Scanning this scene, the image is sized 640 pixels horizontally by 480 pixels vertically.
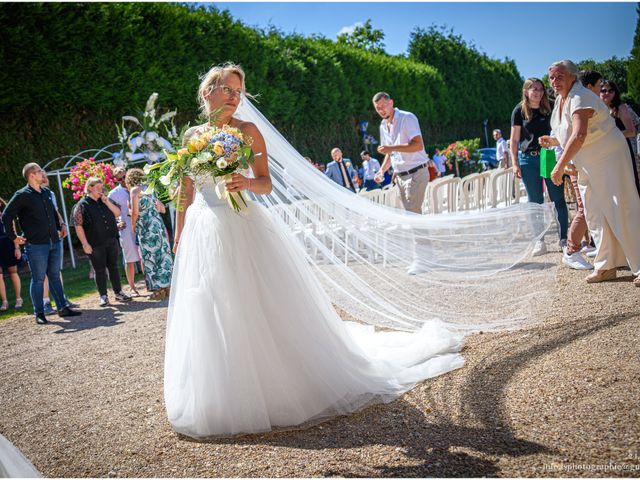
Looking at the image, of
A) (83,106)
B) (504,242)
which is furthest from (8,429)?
(83,106)

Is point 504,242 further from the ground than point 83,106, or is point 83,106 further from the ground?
point 83,106

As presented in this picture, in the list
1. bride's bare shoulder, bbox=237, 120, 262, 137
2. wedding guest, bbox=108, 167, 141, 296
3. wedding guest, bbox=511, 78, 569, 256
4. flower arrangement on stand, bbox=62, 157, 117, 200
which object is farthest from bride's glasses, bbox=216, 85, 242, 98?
flower arrangement on stand, bbox=62, 157, 117, 200

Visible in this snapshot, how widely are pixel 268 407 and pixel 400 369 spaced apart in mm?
1141

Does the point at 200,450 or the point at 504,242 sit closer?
the point at 200,450

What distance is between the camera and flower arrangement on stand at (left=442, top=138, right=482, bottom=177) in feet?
65.5

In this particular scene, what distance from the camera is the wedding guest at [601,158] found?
17.7 ft

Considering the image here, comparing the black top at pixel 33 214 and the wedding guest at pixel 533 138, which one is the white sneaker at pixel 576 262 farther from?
the black top at pixel 33 214

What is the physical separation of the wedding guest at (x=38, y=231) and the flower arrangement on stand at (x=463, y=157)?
47.6 feet

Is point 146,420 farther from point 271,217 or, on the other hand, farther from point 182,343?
point 271,217

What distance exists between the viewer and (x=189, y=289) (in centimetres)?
368

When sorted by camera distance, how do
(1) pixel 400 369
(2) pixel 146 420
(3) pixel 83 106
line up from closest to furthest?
(2) pixel 146 420 → (1) pixel 400 369 → (3) pixel 83 106

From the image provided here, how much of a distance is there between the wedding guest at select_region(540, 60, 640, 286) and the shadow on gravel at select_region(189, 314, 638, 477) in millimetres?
1837

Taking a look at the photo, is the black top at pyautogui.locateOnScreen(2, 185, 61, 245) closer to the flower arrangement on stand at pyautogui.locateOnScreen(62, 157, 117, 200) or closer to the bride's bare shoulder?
the flower arrangement on stand at pyautogui.locateOnScreen(62, 157, 117, 200)

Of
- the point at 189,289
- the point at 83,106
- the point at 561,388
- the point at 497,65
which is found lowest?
the point at 561,388
